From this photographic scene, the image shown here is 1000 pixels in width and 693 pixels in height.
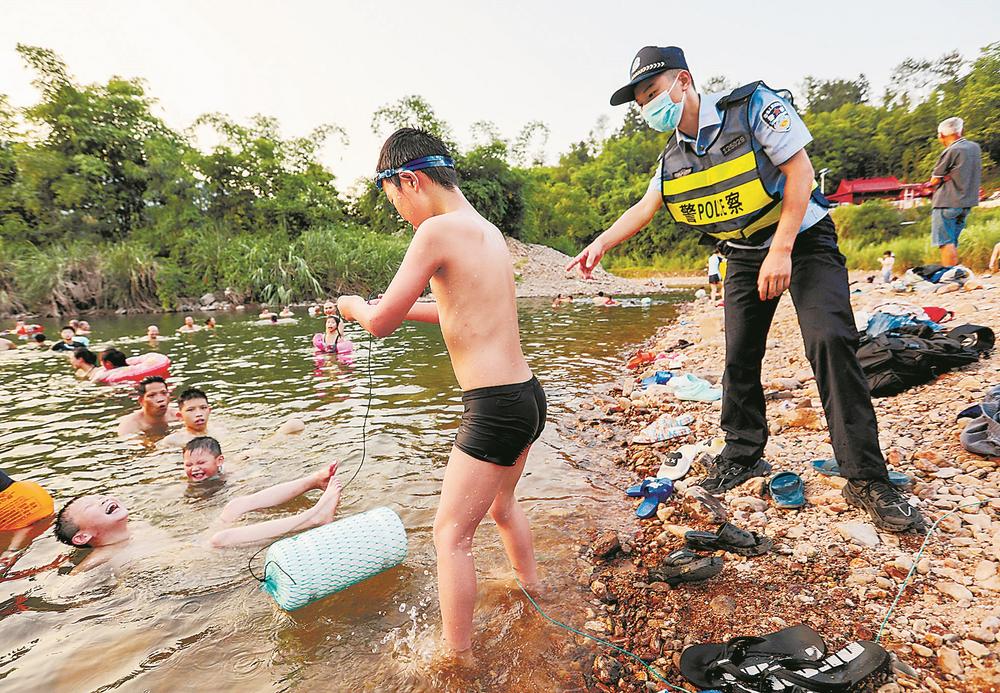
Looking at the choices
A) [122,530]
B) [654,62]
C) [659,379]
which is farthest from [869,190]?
[122,530]

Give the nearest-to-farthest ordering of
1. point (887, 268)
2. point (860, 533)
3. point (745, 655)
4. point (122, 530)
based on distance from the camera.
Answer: point (745, 655) < point (860, 533) < point (122, 530) < point (887, 268)

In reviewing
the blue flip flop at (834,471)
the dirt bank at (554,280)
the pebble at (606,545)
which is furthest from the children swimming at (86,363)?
the dirt bank at (554,280)

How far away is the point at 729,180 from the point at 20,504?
5.37m

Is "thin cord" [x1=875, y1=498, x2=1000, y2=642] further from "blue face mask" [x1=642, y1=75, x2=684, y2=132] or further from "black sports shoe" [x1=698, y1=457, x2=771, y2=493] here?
Answer: "blue face mask" [x1=642, y1=75, x2=684, y2=132]

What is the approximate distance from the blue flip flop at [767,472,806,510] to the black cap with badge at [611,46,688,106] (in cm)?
244

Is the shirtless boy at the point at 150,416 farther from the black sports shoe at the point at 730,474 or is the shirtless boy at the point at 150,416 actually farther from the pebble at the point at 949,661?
the pebble at the point at 949,661

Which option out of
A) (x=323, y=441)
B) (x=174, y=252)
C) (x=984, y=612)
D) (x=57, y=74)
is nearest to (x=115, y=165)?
(x=57, y=74)

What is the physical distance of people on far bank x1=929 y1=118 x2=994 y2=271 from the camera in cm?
724

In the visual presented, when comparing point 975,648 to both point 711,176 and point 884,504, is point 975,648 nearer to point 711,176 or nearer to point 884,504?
point 884,504

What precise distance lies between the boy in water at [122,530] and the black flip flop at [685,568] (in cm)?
229

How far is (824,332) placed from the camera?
2.54 metres

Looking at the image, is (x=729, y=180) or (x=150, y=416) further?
(x=150, y=416)

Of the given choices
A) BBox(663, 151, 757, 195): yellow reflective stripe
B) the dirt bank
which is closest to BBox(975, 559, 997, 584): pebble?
BBox(663, 151, 757, 195): yellow reflective stripe

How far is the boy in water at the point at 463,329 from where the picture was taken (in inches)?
76.8
